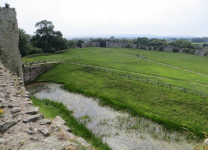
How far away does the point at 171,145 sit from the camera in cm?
1166

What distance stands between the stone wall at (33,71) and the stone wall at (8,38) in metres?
12.4

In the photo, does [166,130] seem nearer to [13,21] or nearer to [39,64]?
[13,21]

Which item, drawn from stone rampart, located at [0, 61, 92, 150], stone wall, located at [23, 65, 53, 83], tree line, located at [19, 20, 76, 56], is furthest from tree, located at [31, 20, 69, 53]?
stone rampart, located at [0, 61, 92, 150]

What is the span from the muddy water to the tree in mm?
42559

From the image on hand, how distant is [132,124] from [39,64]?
28.2 m

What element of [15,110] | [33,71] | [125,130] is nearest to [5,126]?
[15,110]

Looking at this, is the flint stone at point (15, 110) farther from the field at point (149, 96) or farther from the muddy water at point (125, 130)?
the field at point (149, 96)

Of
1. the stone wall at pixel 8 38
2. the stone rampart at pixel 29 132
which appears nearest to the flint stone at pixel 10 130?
the stone rampart at pixel 29 132

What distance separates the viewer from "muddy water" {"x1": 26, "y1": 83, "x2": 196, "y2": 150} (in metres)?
11.7

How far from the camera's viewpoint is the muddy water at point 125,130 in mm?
11659

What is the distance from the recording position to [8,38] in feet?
56.6

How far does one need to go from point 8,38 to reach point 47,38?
41.9 m

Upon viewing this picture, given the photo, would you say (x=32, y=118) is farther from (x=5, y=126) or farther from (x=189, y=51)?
(x=189, y=51)

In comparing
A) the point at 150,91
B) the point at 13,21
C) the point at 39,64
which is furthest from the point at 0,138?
the point at 39,64
